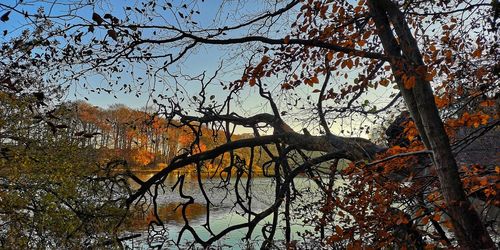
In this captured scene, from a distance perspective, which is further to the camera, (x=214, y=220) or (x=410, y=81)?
(x=214, y=220)

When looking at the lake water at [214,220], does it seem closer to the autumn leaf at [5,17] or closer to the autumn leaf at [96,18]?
the autumn leaf at [96,18]

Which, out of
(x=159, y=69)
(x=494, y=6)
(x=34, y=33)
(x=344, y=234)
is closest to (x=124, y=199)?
(x=159, y=69)

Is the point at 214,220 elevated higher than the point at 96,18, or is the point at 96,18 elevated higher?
the point at 96,18

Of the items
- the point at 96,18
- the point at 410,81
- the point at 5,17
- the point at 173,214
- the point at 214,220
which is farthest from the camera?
the point at 173,214

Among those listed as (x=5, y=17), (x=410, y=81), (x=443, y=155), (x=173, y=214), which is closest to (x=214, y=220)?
(x=173, y=214)

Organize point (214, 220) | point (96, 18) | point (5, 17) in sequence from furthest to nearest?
point (214, 220), point (96, 18), point (5, 17)

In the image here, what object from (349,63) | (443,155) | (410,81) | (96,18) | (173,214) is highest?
(96,18)

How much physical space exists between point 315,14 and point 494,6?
9.67 ft

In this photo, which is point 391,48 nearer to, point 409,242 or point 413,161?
point 413,161

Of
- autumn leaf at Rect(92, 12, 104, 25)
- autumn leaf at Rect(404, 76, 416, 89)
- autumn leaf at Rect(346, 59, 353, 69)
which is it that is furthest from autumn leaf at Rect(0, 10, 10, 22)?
autumn leaf at Rect(404, 76, 416, 89)

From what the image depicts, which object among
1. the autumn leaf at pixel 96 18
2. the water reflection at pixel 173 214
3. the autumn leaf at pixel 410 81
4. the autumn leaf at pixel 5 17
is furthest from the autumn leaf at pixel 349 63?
the water reflection at pixel 173 214

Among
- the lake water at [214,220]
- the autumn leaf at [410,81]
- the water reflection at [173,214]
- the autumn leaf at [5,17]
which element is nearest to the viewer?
the autumn leaf at [5,17]

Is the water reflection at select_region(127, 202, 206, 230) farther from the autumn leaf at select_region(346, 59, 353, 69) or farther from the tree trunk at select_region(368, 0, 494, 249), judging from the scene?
the tree trunk at select_region(368, 0, 494, 249)

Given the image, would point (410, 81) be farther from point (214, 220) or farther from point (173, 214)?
point (173, 214)
